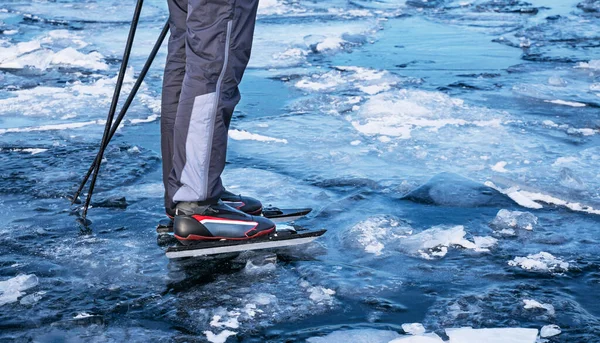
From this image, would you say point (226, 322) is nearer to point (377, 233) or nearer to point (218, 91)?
point (218, 91)

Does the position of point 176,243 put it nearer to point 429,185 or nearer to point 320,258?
point 320,258

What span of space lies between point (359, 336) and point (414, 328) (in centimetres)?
19

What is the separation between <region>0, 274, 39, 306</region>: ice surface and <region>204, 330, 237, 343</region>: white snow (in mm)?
795

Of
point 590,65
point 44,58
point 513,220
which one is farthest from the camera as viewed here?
point 44,58

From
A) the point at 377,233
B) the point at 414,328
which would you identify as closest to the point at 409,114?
the point at 377,233

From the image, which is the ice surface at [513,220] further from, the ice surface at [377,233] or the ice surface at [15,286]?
the ice surface at [15,286]

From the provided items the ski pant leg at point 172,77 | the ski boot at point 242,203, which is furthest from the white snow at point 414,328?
the ski pant leg at point 172,77

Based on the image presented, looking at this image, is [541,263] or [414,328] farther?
[541,263]

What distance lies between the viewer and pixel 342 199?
4.08 meters

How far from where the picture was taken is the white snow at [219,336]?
2609 mm

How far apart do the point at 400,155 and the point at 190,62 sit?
1990 millimetres

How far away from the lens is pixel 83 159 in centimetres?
475

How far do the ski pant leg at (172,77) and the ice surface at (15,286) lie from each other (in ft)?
2.30

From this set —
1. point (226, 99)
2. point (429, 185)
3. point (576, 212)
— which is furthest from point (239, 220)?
point (576, 212)
